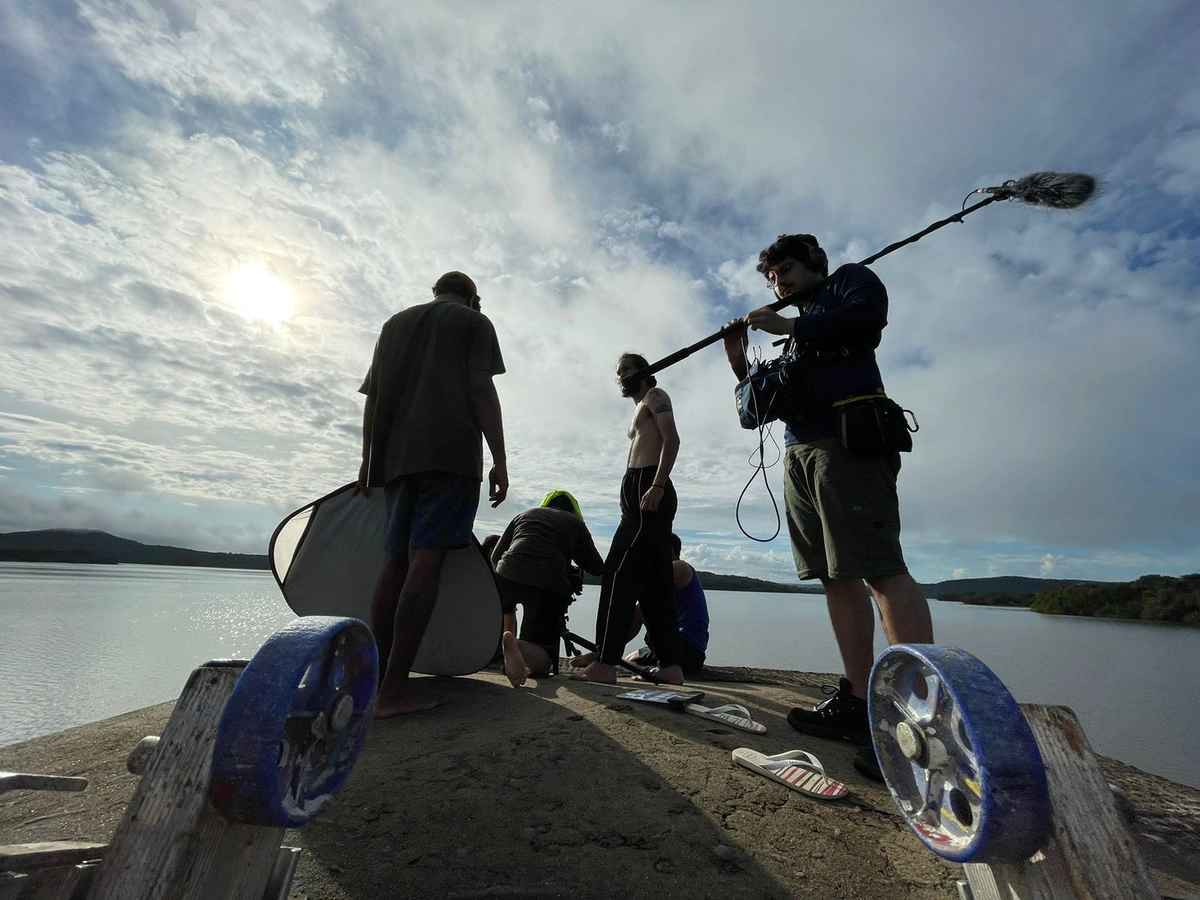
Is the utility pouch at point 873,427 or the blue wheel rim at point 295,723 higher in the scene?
the utility pouch at point 873,427

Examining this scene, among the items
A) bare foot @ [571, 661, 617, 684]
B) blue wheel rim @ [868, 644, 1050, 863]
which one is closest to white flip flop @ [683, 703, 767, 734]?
bare foot @ [571, 661, 617, 684]

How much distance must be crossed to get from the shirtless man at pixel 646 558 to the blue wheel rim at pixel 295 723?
8.83 feet

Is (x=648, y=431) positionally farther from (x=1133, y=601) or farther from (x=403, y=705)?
(x=1133, y=601)

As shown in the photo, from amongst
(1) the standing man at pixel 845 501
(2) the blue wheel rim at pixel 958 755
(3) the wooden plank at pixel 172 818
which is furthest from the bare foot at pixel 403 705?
(2) the blue wheel rim at pixel 958 755

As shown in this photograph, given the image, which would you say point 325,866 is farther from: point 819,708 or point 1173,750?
point 1173,750

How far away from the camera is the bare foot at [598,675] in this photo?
3652mm

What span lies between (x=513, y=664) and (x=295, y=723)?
2386mm

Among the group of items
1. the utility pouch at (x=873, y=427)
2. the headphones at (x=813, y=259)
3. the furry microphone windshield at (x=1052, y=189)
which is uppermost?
the furry microphone windshield at (x=1052, y=189)

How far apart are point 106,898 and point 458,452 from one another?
2046mm

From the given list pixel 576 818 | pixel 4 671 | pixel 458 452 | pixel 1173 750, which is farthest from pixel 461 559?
pixel 1173 750

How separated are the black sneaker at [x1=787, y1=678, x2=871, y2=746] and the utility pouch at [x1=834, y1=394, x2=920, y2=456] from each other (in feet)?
3.58

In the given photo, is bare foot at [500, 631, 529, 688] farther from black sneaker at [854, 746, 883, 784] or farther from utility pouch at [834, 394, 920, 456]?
utility pouch at [834, 394, 920, 456]

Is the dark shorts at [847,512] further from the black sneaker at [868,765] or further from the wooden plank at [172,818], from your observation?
the wooden plank at [172,818]

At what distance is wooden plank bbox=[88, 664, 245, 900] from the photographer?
2.76ft
